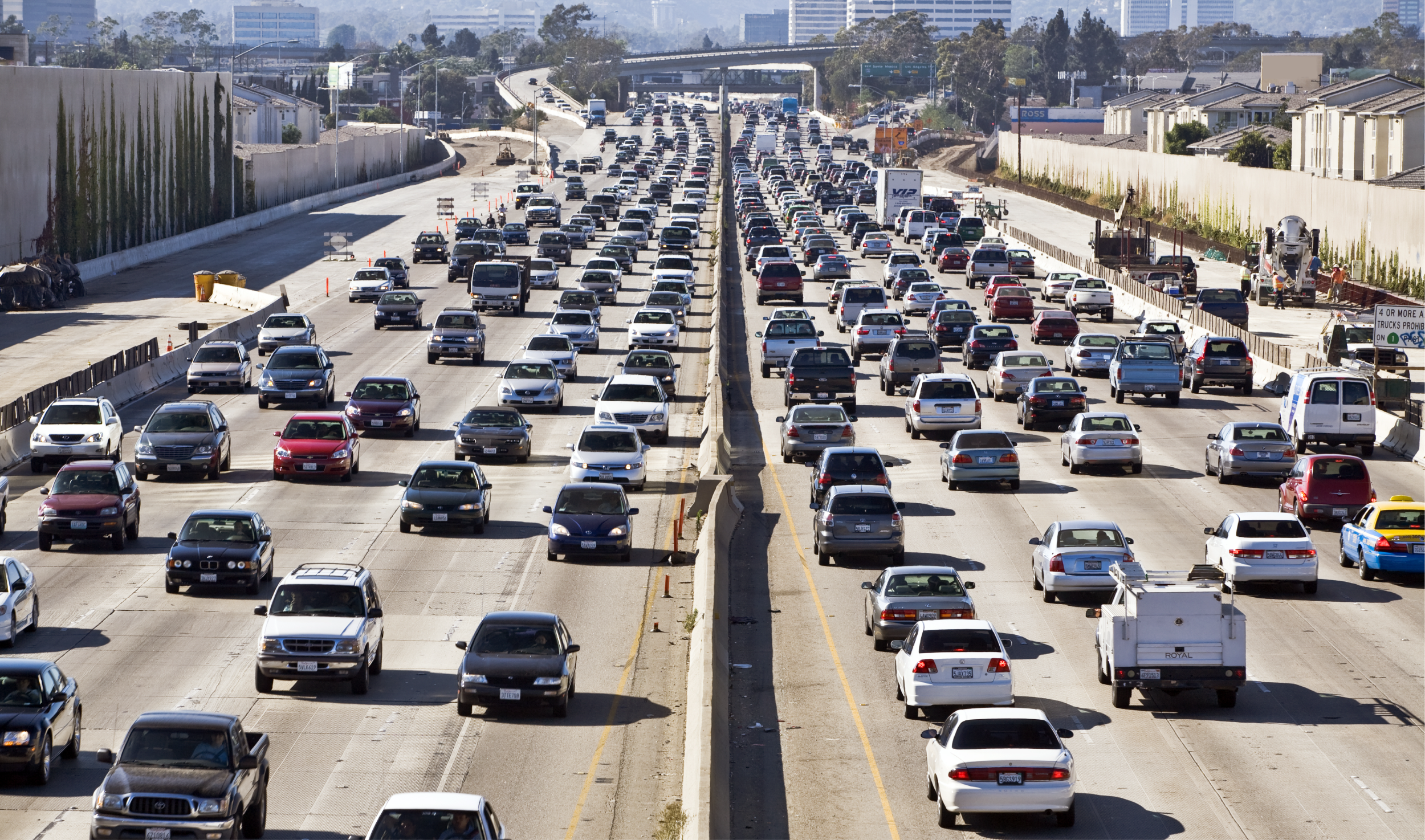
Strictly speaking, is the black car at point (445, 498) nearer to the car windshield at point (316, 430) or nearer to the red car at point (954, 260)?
the car windshield at point (316, 430)

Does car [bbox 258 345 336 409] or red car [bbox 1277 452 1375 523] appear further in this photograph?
car [bbox 258 345 336 409]

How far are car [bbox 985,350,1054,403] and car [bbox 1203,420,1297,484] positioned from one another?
11392 millimetres

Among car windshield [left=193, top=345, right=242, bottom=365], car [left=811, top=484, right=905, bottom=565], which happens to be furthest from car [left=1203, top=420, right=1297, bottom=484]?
car windshield [left=193, top=345, right=242, bottom=365]

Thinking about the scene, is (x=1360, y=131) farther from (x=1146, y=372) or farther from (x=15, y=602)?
(x=15, y=602)

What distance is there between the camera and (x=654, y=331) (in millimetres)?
61844

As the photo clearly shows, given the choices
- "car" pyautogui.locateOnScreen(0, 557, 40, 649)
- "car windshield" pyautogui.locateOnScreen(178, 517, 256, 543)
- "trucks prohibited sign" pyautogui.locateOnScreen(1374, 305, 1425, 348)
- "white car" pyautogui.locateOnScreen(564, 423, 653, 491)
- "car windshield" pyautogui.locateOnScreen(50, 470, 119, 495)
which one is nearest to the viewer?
"car" pyautogui.locateOnScreen(0, 557, 40, 649)

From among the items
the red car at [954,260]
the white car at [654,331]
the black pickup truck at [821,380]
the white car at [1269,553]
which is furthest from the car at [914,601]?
the red car at [954,260]

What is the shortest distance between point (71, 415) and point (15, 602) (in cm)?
1654

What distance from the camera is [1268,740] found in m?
23.2

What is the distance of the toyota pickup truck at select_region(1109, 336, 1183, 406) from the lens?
53.9m

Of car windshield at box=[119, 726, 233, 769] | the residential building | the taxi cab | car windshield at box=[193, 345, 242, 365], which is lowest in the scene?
the taxi cab

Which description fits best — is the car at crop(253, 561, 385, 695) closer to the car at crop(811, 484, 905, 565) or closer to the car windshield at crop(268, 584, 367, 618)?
the car windshield at crop(268, 584, 367, 618)

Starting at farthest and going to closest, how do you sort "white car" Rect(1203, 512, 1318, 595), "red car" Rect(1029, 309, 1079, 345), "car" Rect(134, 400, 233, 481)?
1. "red car" Rect(1029, 309, 1079, 345)
2. "car" Rect(134, 400, 233, 481)
3. "white car" Rect(1203, 512, 1318, 595)

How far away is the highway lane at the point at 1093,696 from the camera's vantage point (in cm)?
2028
